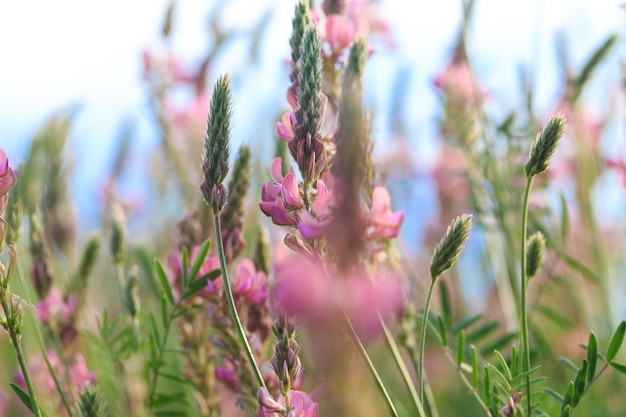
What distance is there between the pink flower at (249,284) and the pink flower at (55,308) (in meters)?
0.33

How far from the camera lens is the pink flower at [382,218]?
0.74m

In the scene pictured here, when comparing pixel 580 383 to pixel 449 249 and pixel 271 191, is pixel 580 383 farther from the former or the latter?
pixel 271 191

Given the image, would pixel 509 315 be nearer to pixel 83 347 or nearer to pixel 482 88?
pixel 482 88

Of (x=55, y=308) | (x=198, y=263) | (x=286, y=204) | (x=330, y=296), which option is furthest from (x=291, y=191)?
(x=55, y=308)

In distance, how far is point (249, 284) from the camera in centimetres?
81

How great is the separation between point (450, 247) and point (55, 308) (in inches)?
25.5

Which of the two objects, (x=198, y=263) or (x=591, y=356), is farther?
(x=198, y=263)

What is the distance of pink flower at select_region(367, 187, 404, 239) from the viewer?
2.42 feet

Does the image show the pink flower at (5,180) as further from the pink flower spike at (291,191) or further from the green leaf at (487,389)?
the green leaf at (487,389)

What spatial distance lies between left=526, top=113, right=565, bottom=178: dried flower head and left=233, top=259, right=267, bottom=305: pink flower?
0.31 metres

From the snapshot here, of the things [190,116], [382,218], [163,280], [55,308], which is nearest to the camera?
[382,218]

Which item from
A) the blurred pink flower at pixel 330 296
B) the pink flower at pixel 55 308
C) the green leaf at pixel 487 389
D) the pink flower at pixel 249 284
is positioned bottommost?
the pink flower at pixel 55 308

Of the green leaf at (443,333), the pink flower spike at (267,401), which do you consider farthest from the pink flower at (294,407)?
the green leaf at (443,333)

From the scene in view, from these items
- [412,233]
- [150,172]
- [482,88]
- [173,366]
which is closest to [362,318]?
[173,366]
